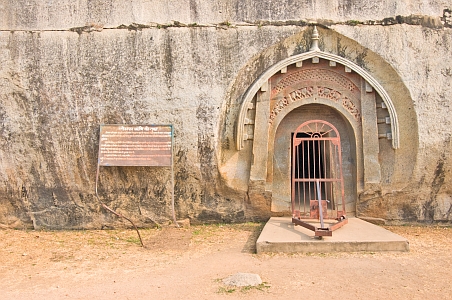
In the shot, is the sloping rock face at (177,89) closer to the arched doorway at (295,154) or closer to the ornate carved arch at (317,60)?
the ornate carved arch at (317,60)

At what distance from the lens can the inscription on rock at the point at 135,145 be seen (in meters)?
6.65

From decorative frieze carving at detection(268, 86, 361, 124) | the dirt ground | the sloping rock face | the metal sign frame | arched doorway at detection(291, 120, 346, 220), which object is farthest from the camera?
decorative frieze carving at detection(268, 86, 361, 124)

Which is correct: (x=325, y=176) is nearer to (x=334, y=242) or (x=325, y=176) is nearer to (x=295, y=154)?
(x=295, y=154)

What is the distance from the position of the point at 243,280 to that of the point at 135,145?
3204mm

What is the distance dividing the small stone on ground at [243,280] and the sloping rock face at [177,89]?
2.57m

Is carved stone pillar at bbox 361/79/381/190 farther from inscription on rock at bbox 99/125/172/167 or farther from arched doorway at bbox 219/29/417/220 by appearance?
inscription on rock at bbox 99/125/172/167

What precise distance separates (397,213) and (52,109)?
581 centimetres

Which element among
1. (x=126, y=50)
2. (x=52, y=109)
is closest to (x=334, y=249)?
(x=126, y=50)

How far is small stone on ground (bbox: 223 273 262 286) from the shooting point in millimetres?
4273

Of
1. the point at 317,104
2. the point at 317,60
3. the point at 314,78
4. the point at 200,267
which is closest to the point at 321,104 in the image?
the point at 317,104

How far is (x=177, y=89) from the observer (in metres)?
6.82

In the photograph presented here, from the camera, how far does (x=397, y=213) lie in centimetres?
694

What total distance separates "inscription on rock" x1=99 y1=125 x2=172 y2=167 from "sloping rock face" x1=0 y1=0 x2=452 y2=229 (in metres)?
0.18

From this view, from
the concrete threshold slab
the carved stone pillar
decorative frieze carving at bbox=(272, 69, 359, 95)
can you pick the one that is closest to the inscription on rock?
decorative frieze carving at bbox=(272, 69, 359, 95)
